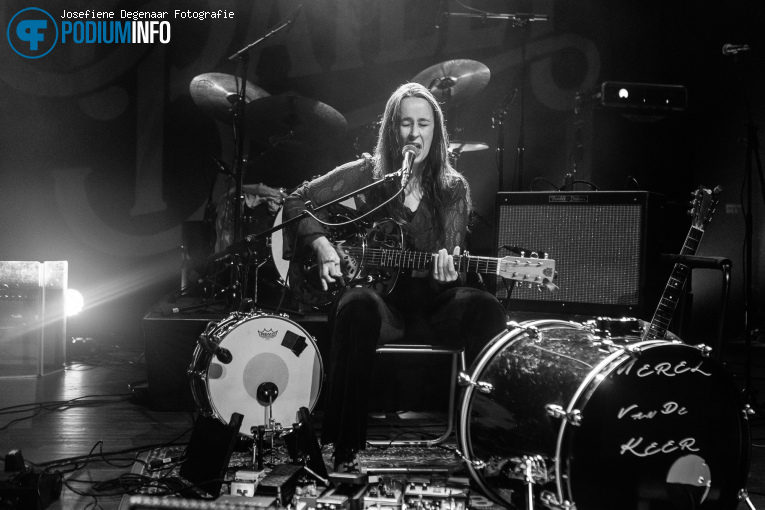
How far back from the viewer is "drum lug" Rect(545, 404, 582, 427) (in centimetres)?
197

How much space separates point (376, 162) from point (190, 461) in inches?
60.8

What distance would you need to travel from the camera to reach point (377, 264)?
3072 mm

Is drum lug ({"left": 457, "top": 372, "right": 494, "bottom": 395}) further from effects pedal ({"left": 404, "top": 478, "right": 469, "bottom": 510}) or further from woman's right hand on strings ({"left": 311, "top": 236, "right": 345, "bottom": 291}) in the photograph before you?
woman's right hand on strings ({"left": 311, "top": 236, "right": 345, "bottom": 291})

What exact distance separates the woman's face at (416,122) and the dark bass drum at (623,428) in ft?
4.24

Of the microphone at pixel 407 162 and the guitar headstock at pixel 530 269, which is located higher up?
the microphone at pixel 407 162

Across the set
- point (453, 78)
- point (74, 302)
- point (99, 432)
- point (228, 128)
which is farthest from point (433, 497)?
point (228, 128)

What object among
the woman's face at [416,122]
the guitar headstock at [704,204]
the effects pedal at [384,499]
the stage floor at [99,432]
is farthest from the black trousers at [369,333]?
the guitar headstock at [704,204]

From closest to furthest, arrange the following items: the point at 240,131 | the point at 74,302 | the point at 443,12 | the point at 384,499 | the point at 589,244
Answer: the point at 384,499, the point at 589,244, the point at 240,131, the point at 443,12, the point at 74,302

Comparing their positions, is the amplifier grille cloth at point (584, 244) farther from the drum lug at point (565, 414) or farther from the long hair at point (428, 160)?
the drum lug at point (565, 414)

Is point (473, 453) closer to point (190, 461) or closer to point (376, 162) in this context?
point (190, 461)

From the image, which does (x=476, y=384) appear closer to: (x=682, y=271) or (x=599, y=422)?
(x=599, y=422)

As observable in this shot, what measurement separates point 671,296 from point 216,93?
353cm

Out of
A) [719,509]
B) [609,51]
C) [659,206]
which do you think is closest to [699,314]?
[609,51]

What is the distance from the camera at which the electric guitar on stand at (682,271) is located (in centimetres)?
277
